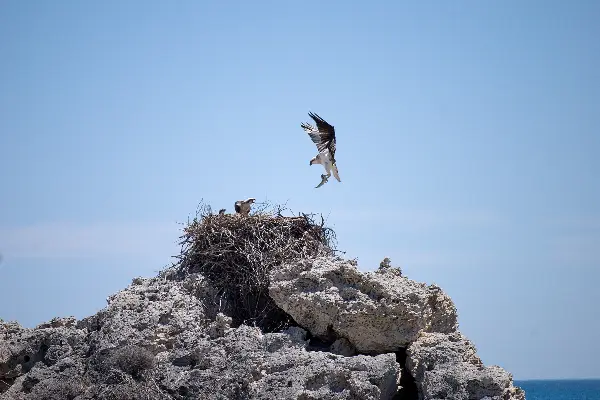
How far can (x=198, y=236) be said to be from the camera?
12648mm

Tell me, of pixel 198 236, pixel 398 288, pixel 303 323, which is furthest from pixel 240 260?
pixel 398 288

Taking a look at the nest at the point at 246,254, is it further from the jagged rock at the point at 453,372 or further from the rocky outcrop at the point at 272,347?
the jagged rock at the point at 453,372

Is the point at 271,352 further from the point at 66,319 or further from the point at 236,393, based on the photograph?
the point at 66,319

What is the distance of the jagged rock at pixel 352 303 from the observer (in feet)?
36.1

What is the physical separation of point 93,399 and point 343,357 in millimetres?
2725

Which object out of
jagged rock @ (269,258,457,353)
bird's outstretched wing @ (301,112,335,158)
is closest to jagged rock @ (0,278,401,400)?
jagged rock @ (269,258,457,353)

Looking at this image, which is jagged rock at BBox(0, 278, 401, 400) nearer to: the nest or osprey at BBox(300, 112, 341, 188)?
the nest

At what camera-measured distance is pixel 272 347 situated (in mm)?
10820

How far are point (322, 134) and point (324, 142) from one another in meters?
0.12

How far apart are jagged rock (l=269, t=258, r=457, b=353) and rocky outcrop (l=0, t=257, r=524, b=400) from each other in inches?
0.5

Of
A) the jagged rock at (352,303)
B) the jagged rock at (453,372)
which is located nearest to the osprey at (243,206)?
the jagged rock at (352,303)

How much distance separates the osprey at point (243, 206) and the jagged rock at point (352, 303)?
2.00 meters

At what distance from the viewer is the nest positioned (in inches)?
480

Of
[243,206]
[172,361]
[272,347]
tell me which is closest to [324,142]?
[243,206]
